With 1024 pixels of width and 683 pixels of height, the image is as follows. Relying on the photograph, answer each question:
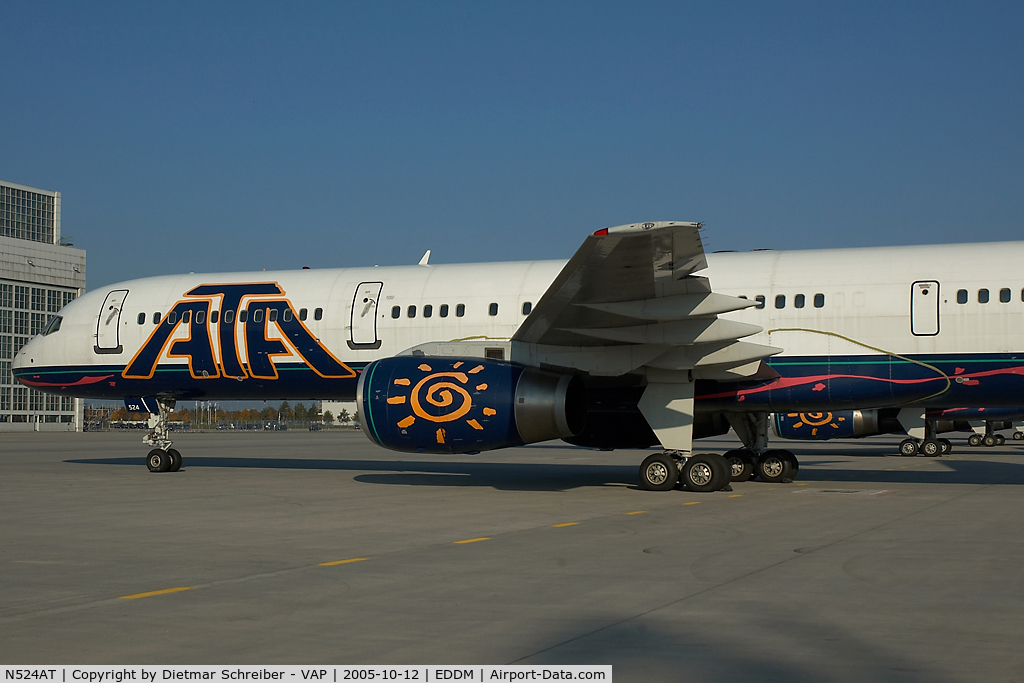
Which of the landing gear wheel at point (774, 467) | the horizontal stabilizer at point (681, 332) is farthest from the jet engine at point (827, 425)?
→ the horizontal stabilizer at point (681, 332)

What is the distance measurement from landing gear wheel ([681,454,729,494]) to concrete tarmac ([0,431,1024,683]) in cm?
69

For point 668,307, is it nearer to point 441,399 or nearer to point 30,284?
point 441,399

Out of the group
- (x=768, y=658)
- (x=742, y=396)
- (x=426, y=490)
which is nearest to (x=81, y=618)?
(x=768, y=658)

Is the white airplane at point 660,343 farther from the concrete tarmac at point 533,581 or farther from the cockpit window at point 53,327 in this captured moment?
the cockpit window at point 53,327

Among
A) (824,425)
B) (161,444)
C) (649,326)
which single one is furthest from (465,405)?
(824,425)

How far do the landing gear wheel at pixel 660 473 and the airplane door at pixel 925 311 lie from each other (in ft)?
15.5

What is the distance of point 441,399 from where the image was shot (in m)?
15.5

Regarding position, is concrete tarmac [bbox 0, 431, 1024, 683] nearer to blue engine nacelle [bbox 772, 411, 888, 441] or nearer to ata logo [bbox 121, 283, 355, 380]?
ata logo [bbox 121, 283, 355, 380]

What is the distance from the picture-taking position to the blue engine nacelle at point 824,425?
101 feet

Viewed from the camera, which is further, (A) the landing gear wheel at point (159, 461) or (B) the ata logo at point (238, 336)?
(A) the landing gear wheel at point (159, 461)

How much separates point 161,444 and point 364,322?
6038 millimetres

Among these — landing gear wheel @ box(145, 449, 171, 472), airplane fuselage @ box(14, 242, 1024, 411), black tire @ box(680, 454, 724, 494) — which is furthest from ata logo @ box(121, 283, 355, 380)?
black tire @ box(680, 454, 724, 494)

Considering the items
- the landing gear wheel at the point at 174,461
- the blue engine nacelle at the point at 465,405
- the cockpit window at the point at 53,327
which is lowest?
the landing gear wheel at the point at 174,461

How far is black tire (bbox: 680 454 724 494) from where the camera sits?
633 inches
